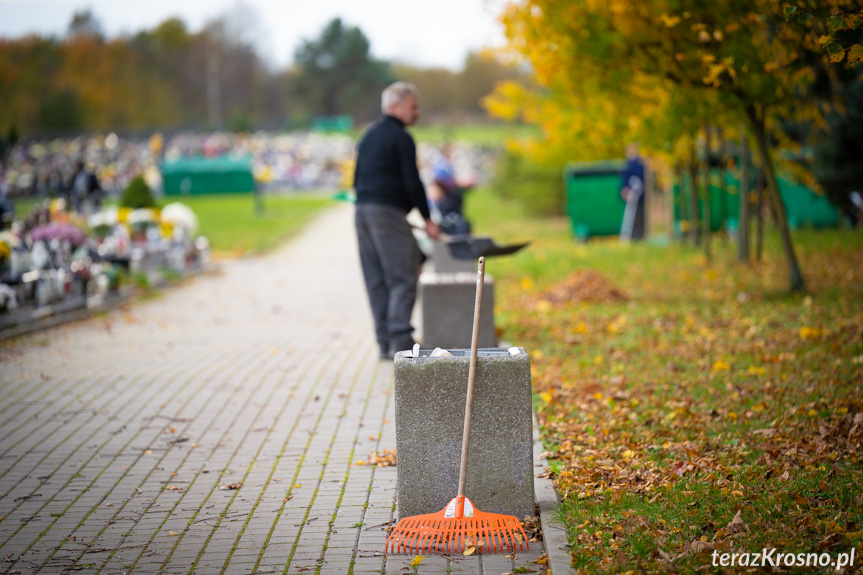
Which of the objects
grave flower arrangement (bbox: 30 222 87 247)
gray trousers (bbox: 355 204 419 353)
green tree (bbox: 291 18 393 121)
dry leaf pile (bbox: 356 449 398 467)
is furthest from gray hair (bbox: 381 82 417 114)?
green tree (bbox: 291 18 393 121)

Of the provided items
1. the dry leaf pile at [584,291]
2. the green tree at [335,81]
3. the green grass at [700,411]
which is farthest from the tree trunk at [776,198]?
the green tree at [335,81]

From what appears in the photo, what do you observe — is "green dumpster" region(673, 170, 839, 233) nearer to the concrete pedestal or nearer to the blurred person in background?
the blurred person in background

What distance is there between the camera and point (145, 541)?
14.4 ft

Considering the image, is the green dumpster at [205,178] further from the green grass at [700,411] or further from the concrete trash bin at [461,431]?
the concrete trash bin at [461,431]

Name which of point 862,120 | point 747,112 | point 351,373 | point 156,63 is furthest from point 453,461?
point 156,63

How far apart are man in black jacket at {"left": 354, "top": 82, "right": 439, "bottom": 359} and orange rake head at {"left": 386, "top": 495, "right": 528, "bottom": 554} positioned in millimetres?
3903

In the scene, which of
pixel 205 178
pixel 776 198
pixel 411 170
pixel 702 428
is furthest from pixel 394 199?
pixel 205 178

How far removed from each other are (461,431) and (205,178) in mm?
44886

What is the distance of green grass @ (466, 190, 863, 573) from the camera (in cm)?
411

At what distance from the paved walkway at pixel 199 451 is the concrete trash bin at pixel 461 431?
30cm

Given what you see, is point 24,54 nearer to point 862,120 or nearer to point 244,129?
point 244,129

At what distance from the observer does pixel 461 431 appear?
4.30m

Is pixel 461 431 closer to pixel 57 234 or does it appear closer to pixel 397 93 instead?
pixel 397 93

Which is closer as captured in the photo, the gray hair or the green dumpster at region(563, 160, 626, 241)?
the gray hair
